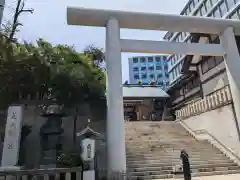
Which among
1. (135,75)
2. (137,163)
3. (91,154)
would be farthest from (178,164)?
(135,75)

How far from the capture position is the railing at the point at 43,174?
631 cm

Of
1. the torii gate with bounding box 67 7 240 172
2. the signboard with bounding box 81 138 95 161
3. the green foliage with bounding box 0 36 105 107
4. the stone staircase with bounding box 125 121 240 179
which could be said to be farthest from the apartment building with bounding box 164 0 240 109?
the signboard with bounding box 81 138 95 161

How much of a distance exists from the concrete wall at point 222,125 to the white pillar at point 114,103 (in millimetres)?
6357

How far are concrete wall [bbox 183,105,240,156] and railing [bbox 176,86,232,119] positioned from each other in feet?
0.94

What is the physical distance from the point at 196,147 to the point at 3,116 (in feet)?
32.1

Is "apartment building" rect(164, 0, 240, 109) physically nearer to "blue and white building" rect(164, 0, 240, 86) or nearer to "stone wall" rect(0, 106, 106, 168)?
"blue and white building" rect(164, 0, 240, 86)

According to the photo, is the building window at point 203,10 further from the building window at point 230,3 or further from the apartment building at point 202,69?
the building window at point 230,3

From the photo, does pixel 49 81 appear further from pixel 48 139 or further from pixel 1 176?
pixel 1 176

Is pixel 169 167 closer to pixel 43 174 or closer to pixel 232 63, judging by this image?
pixel 232 63

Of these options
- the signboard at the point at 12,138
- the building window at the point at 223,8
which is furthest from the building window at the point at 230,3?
the signboard at the point at 12,138

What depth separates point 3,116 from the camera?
10430mm

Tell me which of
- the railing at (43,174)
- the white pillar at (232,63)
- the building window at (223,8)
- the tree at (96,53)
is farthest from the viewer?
the building window at (223,8)

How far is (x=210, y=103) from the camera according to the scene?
549 inches

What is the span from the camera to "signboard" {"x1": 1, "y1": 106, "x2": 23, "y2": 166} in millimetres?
7691
